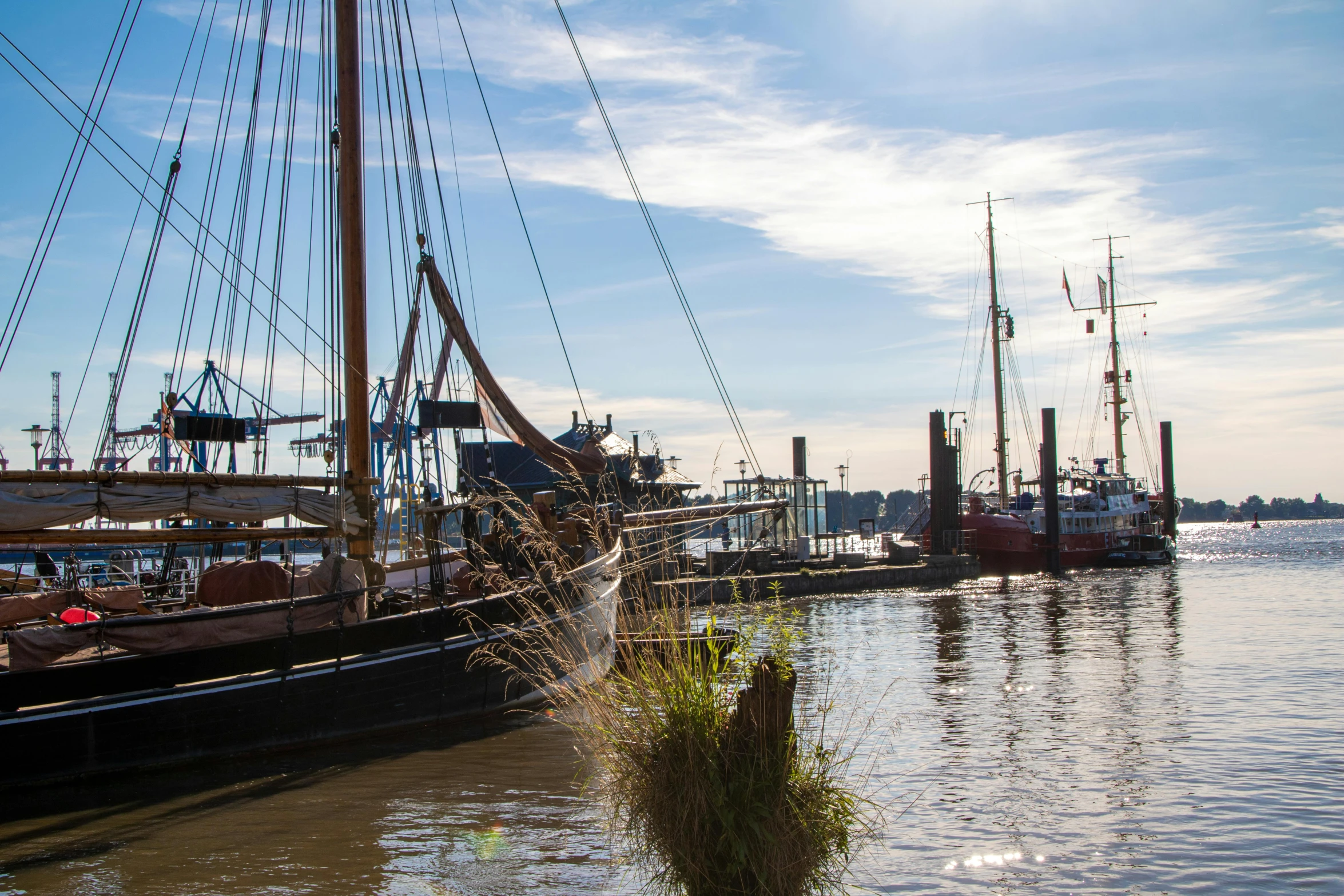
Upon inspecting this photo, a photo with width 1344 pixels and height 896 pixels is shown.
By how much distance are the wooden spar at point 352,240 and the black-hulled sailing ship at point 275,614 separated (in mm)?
26

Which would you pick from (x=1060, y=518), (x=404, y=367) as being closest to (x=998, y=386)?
(x=1060, y=518)

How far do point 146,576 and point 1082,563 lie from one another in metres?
46.1

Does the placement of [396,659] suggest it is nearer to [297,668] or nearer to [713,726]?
[297,668]

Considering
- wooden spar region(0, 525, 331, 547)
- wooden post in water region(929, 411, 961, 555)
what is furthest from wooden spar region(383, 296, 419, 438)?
wooden post in water region(929, 411, 961, 555)

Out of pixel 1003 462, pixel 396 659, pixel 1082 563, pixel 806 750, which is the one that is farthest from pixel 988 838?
pixel 1003 462

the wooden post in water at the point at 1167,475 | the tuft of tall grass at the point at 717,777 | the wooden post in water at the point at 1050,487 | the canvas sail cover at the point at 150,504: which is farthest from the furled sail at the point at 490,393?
the wooden post in water at the point at 1167,475

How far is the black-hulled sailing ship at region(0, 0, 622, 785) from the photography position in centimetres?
1005

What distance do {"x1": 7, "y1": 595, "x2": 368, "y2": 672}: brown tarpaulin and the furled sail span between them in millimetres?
5455

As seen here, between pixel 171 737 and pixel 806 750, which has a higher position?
pixel 806 750

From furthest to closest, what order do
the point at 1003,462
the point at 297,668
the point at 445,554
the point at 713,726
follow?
the point at 1003,462 → the point at 445,554 → the point at 297,668 → the point at 713,726

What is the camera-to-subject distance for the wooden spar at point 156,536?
1125cm

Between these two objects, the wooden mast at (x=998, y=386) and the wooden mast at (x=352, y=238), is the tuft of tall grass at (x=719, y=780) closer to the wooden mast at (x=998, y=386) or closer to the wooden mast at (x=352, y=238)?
the wooden mast at (x=352, y=238)

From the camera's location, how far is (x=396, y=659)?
12133 mm

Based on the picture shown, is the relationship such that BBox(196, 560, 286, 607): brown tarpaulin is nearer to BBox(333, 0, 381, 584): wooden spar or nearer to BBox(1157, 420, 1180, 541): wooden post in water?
BBox(333, 0, 381, 584): wooden spar
